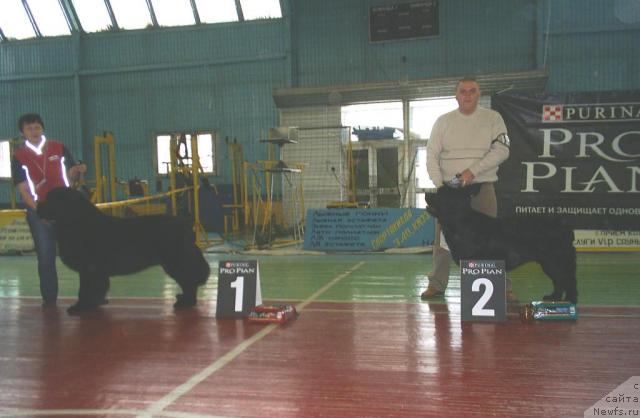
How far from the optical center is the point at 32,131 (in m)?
4.50

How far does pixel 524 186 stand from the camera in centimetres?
764

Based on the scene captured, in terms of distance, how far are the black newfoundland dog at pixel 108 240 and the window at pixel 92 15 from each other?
14.3 metres

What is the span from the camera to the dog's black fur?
154 inches

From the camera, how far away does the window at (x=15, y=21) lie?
1666 cm

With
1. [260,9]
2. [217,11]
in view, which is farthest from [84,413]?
[217,11]

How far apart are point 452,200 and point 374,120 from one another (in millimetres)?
10531

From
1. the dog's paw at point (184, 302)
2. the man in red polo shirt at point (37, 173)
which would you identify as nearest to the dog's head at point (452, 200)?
the dog's paw at point (184, 302)

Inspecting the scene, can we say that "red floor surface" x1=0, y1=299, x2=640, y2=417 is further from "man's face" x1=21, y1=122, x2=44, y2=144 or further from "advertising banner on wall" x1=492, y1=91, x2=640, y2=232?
"advertising banner on wall" x1=492, y1=91, x2=640, y2=232

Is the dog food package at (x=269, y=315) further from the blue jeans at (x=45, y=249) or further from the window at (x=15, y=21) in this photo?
the window at (x=15, y=21)

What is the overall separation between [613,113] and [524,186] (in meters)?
1.61

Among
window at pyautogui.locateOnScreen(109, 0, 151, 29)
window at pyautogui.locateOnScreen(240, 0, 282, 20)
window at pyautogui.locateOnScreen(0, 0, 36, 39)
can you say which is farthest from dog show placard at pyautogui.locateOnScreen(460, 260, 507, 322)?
window at pyautogui.locateOnScreen(0, 0, 36, 39)

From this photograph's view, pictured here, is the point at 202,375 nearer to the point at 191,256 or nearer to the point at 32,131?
the point at 191,256

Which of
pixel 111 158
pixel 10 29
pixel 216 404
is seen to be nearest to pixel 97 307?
pixel 216 404

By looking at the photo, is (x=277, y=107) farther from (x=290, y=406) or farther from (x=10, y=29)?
(x=290, y=406)
